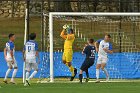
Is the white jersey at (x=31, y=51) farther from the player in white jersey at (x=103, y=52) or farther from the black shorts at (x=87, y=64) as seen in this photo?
the player in white jersey at (x=103, y=52)

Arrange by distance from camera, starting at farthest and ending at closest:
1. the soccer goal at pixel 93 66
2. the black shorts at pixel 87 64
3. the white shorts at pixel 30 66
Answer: the soccer goal at pixel 93 66 → the black shorts at pixel 87 64 → the white shorts at pixel 30 66

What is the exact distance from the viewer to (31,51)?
828 inches

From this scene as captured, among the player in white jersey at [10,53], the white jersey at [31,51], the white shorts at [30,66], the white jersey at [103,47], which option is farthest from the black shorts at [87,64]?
the player in white jersey at [10,53]

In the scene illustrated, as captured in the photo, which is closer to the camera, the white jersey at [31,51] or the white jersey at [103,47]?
the white jersey at [31,51]

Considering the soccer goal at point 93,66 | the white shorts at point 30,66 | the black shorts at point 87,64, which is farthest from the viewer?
the soccer goal at point 93,66

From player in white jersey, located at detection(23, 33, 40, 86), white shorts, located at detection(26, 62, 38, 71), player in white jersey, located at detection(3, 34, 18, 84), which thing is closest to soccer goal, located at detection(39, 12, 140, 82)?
player in white jersey, located at detection(3, 34, 18, 84)

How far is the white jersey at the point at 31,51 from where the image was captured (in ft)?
68.4

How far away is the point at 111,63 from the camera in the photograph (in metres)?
26.6

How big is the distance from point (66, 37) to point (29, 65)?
2823mm

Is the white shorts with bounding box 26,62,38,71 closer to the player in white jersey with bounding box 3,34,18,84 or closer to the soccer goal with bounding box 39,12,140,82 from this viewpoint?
the player in white jersey with bounding box 3,34,18,84

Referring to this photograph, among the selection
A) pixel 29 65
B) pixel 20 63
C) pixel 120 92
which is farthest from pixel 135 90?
pixel 20 63

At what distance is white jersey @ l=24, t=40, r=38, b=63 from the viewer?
20.9m

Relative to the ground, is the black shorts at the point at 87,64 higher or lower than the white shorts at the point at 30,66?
lower

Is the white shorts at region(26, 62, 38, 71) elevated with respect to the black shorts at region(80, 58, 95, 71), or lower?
elevated
